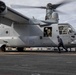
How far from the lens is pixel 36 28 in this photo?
26422 mm

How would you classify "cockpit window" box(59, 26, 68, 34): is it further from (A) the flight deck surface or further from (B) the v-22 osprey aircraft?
(A) the flight deck surface

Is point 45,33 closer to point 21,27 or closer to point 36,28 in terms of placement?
point 36,28

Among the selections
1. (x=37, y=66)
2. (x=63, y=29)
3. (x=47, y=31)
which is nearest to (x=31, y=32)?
(x=47, y=31)

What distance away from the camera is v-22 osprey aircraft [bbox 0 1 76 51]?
84.1 feet

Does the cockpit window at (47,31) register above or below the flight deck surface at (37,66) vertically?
above

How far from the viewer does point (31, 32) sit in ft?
87.0

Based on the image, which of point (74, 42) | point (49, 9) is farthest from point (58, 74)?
point (49, 9)

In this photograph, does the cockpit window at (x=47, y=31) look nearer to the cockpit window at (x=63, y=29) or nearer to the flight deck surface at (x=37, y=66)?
the cockpit window at (x=63, y=29)

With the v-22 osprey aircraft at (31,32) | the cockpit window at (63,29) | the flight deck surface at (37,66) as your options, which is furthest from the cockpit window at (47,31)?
the flight deck surface at (37,66)

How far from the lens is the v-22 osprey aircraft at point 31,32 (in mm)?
25641

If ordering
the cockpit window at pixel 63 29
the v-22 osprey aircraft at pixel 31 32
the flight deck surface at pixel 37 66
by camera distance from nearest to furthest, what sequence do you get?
the flight deck surface at pixel 37 66 → the v-22 osprey aircraft at pixel 31 32 → the cockpit window at pixel 63 29

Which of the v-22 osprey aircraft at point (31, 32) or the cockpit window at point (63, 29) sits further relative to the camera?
the cockpit window at point (63, 29)

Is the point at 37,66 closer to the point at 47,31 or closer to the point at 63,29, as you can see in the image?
the point at 47,31

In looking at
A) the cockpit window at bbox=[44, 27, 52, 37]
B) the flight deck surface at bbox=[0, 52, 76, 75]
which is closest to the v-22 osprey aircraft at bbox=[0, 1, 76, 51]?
the cockpit window at bbox=[44, 27, 52, 37]
